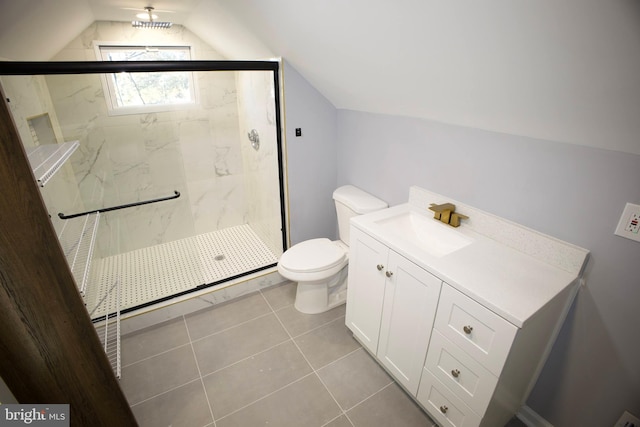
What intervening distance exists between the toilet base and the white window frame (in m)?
1.99

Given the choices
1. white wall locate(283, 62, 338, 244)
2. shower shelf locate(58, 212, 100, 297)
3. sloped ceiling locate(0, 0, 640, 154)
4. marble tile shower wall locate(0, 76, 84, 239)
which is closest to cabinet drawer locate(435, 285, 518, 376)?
sloped ceiling locate(0, 0, 640, 154)

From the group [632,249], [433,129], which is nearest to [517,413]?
[632,249]

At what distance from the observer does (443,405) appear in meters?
1.52

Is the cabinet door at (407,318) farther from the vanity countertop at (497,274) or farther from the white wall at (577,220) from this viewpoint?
the white wall at (577,220)

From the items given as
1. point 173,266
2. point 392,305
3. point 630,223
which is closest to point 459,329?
point 392,305

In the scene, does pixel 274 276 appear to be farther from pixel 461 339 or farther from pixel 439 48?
pixel 439 48

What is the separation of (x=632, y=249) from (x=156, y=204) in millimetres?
3274

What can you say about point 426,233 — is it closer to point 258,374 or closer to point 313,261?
point 313,261

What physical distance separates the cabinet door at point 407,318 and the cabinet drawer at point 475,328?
59mm

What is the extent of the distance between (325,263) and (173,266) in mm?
1477

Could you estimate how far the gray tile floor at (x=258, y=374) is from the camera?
1712mm

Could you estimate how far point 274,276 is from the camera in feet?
9.02

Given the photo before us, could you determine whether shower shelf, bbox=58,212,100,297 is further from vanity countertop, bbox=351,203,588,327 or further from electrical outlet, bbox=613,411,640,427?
electrical outlet, bbox=613,411,640,427

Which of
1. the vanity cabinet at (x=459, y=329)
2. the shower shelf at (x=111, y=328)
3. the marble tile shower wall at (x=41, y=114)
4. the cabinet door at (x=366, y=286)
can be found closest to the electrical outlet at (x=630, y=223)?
the vanity cabinet at (x=459, y=329)
